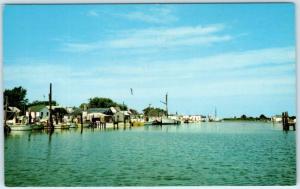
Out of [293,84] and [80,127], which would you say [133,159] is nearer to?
[293,84]

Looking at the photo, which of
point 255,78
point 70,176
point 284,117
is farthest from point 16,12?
point 284,117

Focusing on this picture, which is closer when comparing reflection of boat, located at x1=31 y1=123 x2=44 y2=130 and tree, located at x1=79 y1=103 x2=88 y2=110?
tree, located at x1=79 y1=103 x2=88 y2=110

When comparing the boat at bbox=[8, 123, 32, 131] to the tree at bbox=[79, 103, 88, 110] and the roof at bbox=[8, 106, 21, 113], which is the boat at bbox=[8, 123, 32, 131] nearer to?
Result: the roof at bbox=[8, 106, 21, 113]

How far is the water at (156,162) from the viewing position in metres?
6.21

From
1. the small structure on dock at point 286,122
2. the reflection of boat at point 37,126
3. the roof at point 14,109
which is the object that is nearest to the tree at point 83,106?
the roof at point 14,109

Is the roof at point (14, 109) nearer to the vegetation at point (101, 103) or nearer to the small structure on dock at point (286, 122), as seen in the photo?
the vegetation at point (101, 103)

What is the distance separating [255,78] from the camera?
6379 millimetres

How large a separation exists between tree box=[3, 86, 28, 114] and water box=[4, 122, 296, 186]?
13.8 inches

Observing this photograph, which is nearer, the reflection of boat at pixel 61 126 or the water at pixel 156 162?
the water at pixel 156 162


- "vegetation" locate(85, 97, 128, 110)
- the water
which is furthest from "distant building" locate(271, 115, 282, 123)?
"vegetation" locate(85, 97, 128, 110)

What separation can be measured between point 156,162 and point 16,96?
1682 millimetres

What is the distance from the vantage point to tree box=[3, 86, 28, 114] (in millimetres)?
6191

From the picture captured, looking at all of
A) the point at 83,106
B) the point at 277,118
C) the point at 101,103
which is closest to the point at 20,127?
the point at 83,106

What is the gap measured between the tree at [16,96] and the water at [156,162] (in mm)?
351
